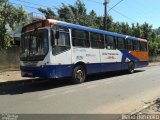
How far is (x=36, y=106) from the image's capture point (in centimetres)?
956

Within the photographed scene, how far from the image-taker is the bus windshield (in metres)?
14.2

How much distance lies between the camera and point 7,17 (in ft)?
69.1

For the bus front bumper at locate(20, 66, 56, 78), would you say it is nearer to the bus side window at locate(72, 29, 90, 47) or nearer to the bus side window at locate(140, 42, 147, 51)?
the bus side window at locate(72, 29, 90, 47)

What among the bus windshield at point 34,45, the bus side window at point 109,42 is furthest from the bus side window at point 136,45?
the bus windshield at point 34,45

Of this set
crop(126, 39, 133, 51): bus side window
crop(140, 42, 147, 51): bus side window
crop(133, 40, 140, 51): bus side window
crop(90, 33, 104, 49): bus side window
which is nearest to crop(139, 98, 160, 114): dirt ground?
crop(90, 33, 104, 49): bus side window

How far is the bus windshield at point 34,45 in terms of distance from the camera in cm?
1416

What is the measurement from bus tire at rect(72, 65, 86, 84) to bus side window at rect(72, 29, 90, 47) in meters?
1.21

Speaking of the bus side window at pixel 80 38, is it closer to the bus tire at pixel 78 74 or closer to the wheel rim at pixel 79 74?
the bus tire at pixel 78 74

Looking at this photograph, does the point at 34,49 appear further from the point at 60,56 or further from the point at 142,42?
the point at 142,42

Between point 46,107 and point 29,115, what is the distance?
1.17 meters

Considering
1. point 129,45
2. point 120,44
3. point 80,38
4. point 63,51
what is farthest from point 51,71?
point 129,45

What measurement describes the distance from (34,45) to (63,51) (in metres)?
1.42

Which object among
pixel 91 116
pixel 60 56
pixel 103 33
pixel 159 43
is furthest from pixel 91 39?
pixel 159 43

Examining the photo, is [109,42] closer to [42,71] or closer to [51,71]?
[51,71]
